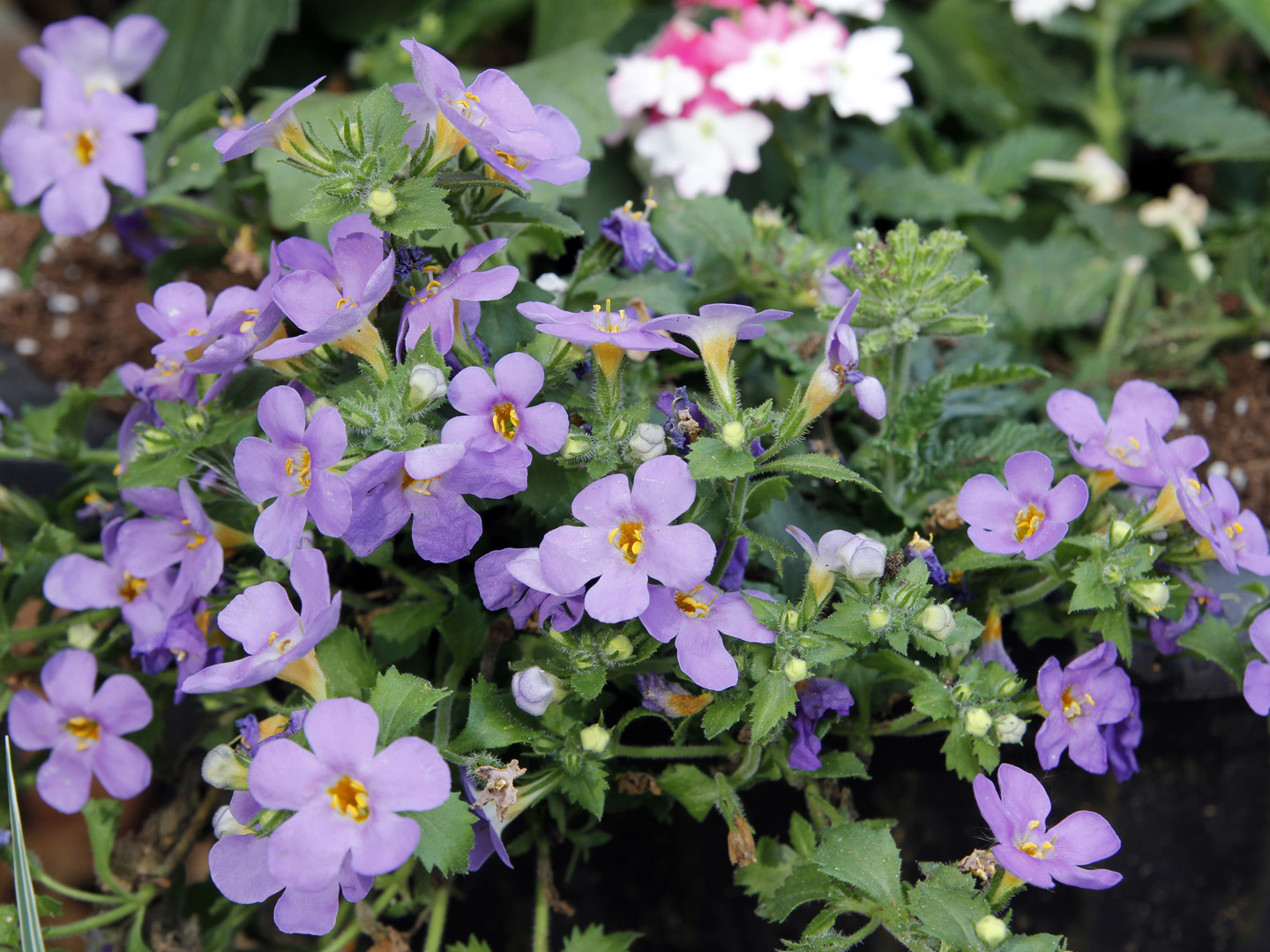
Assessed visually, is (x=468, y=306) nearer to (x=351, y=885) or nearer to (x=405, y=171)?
(x=405, y=171)

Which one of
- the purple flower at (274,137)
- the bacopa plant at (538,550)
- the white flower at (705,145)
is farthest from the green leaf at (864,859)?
the white flower at (705,145)

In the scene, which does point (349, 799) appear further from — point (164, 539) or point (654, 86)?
point (654, 86)

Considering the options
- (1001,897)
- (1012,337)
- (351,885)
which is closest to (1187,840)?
(1001,897)

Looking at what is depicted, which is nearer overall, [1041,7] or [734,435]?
[734,435]

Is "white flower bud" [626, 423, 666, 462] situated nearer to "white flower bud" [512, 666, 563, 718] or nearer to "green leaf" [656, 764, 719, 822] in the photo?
"white flower bud" [512, 666, 563, 718]

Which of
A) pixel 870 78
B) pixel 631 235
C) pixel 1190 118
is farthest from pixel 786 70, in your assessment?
pixel 1190 118
